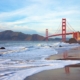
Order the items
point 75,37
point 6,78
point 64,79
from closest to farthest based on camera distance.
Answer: point 64,79, point 6,78, point 75,37

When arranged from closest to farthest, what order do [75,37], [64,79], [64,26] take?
1. [64,79]
2. [75,37]
3. [64,26]

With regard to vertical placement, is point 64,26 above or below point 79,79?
above

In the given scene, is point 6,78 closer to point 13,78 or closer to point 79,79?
point 13,78

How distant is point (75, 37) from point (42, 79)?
50.3 m

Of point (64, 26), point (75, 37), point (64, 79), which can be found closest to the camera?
point (64, 79)

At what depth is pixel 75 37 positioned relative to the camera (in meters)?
53.3

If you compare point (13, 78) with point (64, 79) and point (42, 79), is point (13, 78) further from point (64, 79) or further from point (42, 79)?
point (64, 79)

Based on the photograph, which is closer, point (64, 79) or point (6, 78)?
point (64, 79)

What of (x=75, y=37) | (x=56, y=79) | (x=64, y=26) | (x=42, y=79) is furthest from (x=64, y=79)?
(x=64, y=26)

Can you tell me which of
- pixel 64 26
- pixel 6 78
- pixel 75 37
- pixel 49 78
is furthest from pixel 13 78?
pixel 64 26

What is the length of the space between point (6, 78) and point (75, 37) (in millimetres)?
50292

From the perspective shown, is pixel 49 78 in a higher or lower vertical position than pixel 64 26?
lower

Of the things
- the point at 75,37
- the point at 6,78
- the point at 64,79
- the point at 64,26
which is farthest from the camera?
the point at 64,26

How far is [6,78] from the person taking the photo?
4.20m
